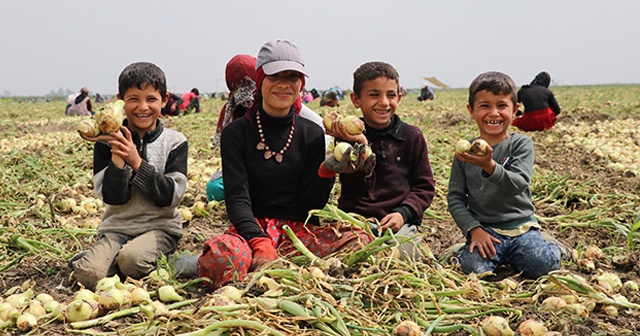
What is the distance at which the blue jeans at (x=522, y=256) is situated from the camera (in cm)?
269

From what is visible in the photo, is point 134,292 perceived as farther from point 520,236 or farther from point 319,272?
point 520,236

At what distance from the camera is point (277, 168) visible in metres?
2.88

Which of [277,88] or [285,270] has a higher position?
[277,88]

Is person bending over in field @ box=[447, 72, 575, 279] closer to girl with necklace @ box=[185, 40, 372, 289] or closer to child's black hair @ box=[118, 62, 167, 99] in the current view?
girl with necklace @ box=[185, 40, 372, 289]

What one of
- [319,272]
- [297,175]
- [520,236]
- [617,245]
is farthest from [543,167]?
[319,272]

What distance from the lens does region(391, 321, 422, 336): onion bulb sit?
6.21 feet

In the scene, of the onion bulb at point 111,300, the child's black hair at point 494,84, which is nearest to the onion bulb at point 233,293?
the onion bulb at point 111,300

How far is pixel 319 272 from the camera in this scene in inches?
88.6

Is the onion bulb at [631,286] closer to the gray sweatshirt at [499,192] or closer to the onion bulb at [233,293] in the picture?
the gray sweatshirt at [499,192]

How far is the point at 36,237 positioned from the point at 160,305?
1609mm

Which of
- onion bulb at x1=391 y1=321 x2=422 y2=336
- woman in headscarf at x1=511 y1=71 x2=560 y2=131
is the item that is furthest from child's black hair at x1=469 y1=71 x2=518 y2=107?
woman in headscarf at x1=511 y1=71 x2=560 y2=131

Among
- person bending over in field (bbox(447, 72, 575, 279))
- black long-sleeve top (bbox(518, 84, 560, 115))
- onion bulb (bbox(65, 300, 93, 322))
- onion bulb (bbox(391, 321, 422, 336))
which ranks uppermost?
black long-sleeve top (bbox(518, 84, 560, 115))

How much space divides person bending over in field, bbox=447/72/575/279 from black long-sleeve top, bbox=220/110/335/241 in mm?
712

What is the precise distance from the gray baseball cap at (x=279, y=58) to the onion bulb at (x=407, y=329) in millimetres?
1334
